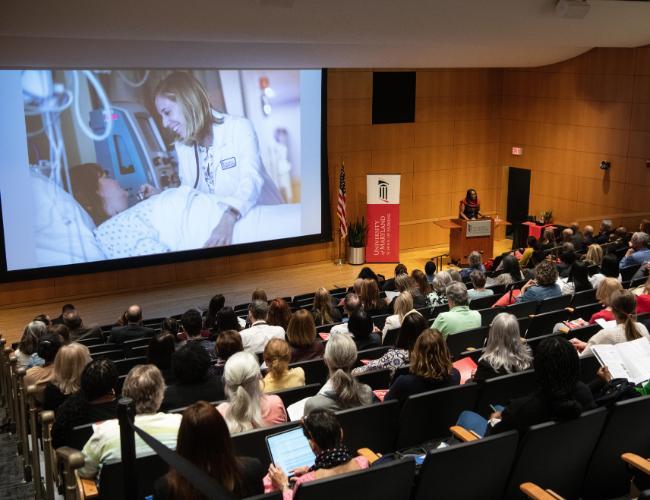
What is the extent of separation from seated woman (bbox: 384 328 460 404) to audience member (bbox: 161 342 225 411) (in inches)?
39.5

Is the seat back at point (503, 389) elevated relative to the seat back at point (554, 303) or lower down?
elevated

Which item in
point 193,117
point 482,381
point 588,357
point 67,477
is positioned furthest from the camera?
point 193,117

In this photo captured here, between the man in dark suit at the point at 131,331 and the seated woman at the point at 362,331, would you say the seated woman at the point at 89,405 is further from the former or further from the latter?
the man in dark suit at the point at 131,331

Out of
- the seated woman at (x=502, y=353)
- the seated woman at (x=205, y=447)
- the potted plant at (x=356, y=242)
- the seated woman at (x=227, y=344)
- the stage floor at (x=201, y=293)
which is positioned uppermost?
the seated woman at (x=205, y=447)

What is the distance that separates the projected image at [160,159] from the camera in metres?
10.2

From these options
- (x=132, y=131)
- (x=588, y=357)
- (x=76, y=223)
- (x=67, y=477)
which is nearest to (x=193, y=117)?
(x=132, y=131)

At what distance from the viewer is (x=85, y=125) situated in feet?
33.9

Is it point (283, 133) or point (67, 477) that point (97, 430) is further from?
point (283, 133)

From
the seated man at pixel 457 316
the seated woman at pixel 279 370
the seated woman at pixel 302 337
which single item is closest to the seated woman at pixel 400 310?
the seated man at pixel 457 316

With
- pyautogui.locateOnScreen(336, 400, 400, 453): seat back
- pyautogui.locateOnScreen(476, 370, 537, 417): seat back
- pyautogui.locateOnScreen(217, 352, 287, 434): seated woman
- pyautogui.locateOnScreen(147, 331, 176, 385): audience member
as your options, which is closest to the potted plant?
pyautogui.locateOnScreen(147, 331, 176, 385): audience member

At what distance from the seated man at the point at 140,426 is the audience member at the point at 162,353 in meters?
1.31

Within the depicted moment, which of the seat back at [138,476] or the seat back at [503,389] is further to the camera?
the seat back at [503,389]

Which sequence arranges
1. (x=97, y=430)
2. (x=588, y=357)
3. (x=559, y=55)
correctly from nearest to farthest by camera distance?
(x=97, y=430) < (x=588, y=357) < (x=559, y=55)

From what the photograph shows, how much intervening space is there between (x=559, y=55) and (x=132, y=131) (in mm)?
7363
